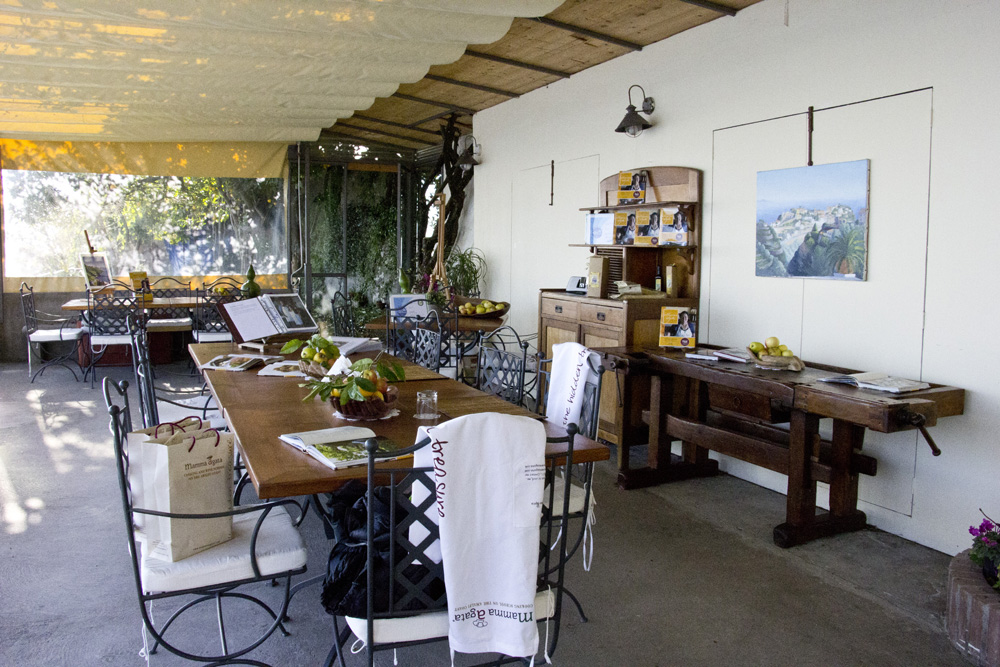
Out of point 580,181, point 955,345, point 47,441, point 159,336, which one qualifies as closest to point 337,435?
point 955,345

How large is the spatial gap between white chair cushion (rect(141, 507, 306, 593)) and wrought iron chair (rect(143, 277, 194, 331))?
21.6 feet

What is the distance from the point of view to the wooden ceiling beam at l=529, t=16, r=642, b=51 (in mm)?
5504

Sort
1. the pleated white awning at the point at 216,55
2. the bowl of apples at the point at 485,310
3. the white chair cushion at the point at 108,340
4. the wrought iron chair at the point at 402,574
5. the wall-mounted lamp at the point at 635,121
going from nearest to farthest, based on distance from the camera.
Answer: the wrought iron chair at the point at 402,574 → the pleated white awning at the point at 216,55 → the wall-mounted lamp at the point at 635,121 → the bowl of apples at the point at 485,310 → the white chair cushion at the point at 108,340

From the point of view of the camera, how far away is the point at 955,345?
3.76 metres

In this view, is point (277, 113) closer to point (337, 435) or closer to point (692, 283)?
point (692, 283)

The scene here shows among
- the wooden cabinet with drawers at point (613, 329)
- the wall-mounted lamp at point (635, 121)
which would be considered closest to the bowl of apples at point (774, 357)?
the wooden cabinet with drawers at point (613, 329)

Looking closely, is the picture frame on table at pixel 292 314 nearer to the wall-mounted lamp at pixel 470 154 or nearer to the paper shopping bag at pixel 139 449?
the paper shopping bag at pixel 139 449

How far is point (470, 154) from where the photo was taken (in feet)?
28.9

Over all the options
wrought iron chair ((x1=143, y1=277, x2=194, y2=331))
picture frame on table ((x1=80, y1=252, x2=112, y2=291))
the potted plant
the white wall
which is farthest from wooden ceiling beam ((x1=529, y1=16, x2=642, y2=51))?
picture frame on table ((x1=80, y1=252, x2=112, y2=291))

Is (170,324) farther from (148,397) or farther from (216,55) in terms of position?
(148,397)

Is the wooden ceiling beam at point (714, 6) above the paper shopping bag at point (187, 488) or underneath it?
above

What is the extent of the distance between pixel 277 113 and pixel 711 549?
6.44 meters

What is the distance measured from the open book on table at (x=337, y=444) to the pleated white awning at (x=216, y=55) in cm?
291

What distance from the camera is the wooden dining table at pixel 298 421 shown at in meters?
2.17
